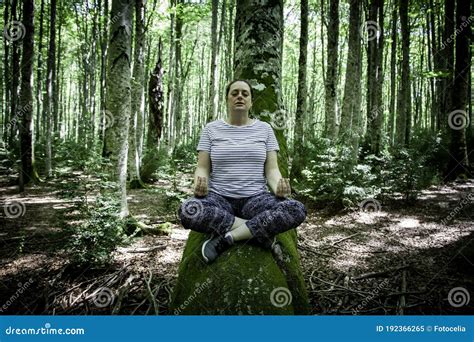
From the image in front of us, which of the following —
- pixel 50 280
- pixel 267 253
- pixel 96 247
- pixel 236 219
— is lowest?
pixel 50 280

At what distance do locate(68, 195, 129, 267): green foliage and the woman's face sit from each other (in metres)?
2.51

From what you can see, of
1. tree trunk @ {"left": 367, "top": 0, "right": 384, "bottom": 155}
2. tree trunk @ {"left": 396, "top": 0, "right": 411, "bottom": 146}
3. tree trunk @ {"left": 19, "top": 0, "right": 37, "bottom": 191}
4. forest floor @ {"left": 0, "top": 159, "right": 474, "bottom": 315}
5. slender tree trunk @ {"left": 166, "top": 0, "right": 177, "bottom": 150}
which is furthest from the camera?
slender tree trunk @ {"left": 166, "top": 0, "right": 177, "bottom": 150}

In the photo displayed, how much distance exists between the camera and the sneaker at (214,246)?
9.06 feet

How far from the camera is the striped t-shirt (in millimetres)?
3188

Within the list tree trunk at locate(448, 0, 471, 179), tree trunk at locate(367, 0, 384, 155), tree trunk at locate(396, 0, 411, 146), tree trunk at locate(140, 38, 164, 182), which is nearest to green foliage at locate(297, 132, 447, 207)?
tree trunk at locate(448, 0, 471, 179)

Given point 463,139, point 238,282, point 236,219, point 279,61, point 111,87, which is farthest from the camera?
point 463,139

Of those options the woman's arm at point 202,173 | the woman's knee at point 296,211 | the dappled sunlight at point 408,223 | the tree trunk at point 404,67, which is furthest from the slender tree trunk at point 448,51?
the woman's arm at point 202,173

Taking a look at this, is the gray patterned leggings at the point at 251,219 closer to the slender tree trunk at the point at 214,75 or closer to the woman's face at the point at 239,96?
the woman's face at the point at 239,96

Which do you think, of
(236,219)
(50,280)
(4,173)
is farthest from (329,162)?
(4,173)

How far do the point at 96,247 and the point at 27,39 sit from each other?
8.23 m

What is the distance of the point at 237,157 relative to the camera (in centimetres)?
322

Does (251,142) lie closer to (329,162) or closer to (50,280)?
(50,280)

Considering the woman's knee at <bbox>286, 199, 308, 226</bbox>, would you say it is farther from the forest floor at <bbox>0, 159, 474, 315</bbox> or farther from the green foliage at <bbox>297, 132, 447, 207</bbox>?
the green foliage at <bbox>297, 132, 447, 207</bbox>

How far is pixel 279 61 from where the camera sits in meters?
4.20
